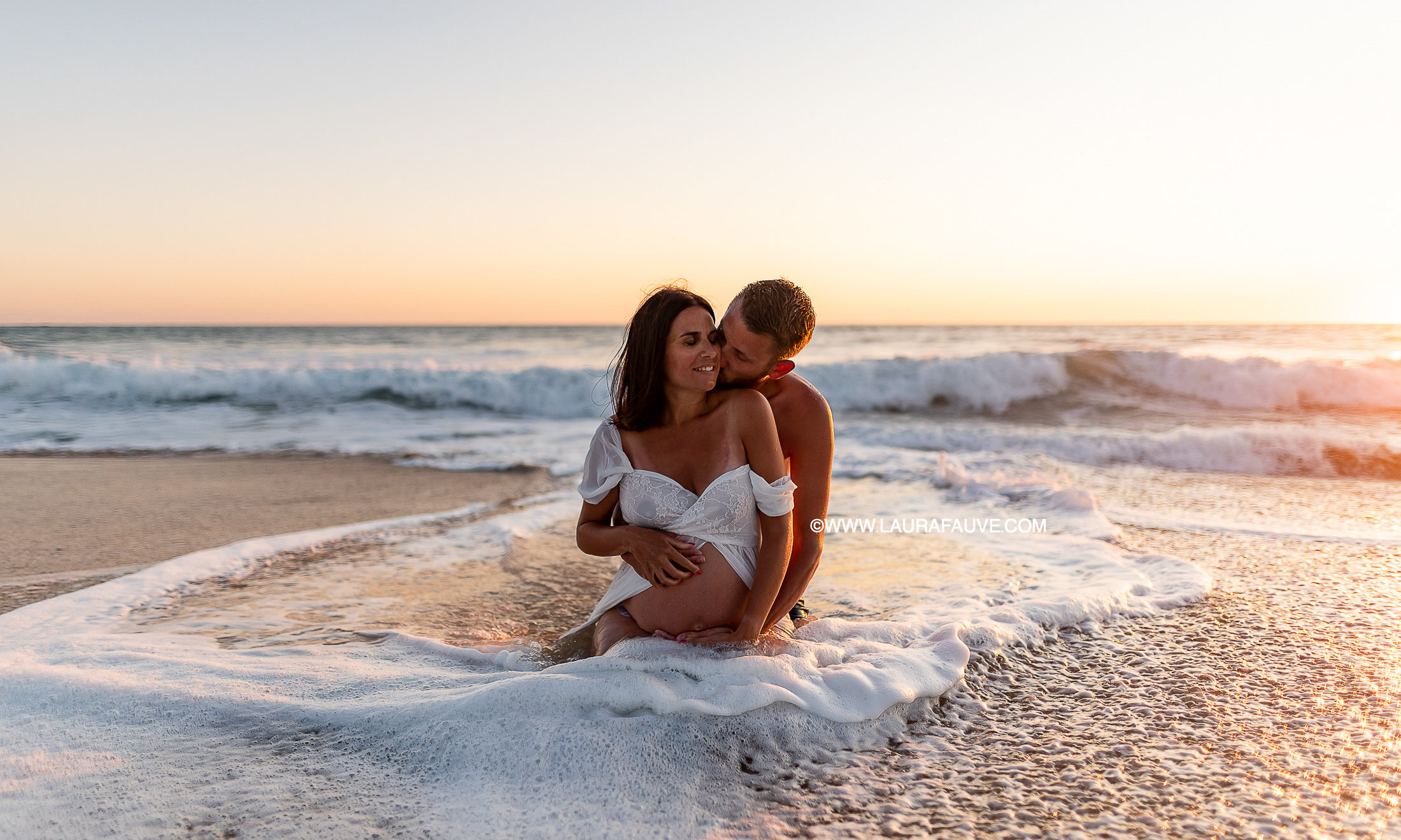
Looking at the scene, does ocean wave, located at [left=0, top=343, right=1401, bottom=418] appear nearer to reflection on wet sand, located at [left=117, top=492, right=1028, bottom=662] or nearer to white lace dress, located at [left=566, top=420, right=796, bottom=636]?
reflection on wet sand, located at [left=117, top=492, right=1028, bottom=662]

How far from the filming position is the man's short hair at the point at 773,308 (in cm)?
288

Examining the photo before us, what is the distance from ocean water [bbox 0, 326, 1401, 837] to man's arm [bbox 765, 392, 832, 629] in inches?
10.6

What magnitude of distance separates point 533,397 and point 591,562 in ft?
43.6

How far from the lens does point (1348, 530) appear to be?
225 inches

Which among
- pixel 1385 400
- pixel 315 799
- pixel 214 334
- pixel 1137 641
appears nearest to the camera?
pixel 315 799

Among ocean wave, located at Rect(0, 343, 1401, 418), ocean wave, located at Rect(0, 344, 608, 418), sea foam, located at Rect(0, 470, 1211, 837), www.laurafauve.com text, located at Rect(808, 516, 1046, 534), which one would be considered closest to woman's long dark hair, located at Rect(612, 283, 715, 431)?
sea foam, located at Rect(0, 470, 1211, 837)

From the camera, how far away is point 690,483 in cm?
304

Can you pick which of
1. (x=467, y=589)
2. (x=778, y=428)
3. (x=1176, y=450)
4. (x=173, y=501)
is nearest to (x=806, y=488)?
(x=778, y=428)

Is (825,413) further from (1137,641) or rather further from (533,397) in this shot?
(533,397)

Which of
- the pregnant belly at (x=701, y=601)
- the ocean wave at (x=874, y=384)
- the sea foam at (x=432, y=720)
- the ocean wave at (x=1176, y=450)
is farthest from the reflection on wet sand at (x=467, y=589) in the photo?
the ocean wave at (x=874, y=384)

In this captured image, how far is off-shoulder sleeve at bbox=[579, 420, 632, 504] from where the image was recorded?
3.04 metres

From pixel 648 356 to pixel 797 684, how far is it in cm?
137

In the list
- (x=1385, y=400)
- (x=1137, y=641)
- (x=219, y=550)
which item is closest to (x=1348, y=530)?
(x=1137, y=641)

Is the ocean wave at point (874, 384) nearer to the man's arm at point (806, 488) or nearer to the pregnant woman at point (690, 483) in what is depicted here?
the man's arm at point (806, 488)
